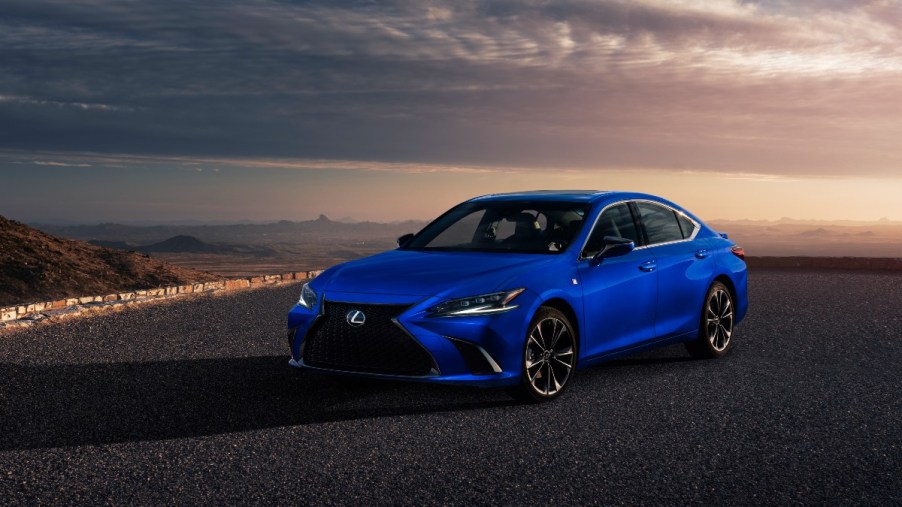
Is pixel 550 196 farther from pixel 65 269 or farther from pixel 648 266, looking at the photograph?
pixel 65 269

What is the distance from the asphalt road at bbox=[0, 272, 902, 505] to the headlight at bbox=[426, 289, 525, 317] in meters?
0.75

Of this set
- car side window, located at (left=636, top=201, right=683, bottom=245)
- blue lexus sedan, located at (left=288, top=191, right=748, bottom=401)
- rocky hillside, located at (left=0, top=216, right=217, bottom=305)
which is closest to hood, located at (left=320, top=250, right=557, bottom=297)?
blue lexus sedan, located at (left=288, top=191, right=748, bottom=401)

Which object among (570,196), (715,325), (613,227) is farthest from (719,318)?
(570,196)

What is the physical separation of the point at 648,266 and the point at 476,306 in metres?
2.14

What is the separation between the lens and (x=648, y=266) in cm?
836

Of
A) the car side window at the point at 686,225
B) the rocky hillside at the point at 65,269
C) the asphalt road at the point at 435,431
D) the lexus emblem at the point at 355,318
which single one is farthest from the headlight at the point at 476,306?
the rocky hillside at the point at 65,269

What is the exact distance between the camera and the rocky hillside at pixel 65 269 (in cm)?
2025

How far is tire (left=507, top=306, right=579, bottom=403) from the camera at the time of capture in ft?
23.5

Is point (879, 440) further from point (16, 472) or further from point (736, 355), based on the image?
point (16, 472)

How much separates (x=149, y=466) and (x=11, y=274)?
659 inches

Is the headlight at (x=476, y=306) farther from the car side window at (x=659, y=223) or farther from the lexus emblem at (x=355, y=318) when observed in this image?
the car side window at (x=659, y=223)

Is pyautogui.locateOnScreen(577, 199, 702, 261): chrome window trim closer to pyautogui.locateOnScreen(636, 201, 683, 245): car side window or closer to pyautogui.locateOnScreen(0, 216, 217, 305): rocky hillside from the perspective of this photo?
pyautogui.locateOnScreen(636, 201, 683, 245): car side window

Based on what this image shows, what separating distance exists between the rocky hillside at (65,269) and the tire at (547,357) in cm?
1485

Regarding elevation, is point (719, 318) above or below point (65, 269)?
above
